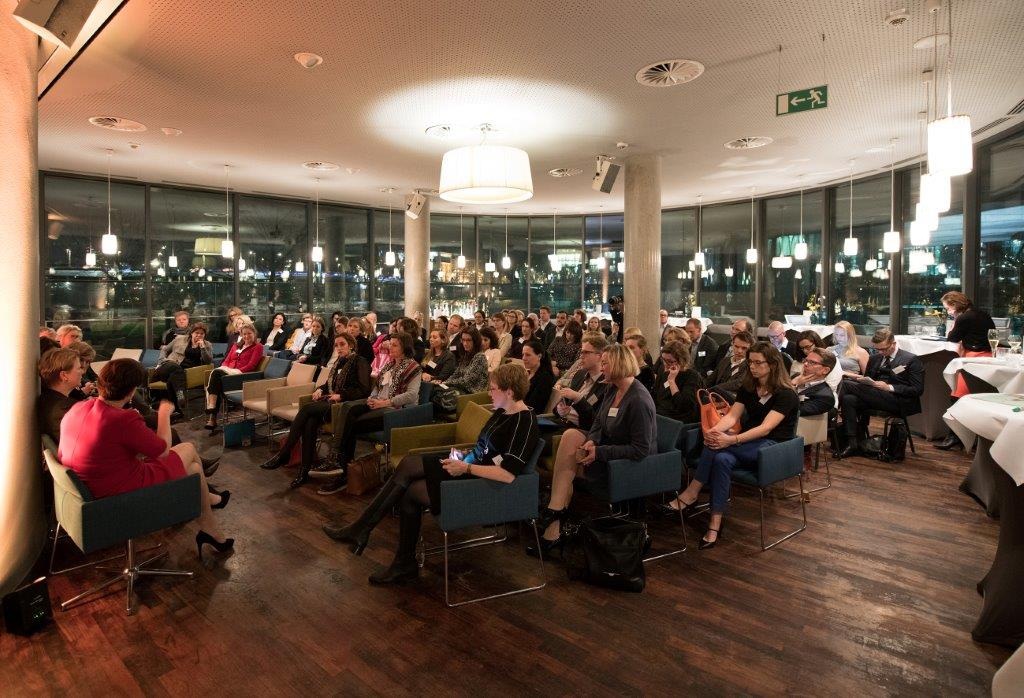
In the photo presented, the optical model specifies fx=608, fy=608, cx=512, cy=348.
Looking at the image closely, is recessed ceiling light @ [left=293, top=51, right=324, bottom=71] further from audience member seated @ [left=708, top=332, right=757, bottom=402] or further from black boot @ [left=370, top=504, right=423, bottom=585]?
audience member seated @ [left=708, top=332, right=757, bottom=402]

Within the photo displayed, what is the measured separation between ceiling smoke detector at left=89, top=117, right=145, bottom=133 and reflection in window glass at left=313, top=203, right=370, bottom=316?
20.3 ft

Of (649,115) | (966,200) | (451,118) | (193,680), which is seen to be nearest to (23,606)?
(193,680)

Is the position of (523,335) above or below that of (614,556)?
above

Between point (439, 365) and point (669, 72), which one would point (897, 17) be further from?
point (439, 365)

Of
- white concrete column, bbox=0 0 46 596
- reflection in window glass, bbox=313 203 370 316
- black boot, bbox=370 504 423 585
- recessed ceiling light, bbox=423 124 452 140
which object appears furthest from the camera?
reflection in window glass, bbox=313 203 370 316

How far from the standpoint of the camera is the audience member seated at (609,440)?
389cm

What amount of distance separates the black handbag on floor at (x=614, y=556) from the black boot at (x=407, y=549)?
0.99 m

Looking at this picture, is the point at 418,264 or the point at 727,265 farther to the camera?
the point at 727,265

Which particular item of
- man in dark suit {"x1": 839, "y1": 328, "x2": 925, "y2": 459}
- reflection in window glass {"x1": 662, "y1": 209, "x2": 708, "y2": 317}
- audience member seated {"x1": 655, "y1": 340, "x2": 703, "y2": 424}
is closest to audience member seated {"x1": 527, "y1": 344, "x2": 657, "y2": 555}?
Result: audience member seated {"x1": 655, "y1": 340, "x2": 703, "y2": 424}

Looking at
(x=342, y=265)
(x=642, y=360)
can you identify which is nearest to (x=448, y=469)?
(x=642, y=360)

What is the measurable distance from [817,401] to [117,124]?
8446 millimetres

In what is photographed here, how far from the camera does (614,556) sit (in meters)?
3.62

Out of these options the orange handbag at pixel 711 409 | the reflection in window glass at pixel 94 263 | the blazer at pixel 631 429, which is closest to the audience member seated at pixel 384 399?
the blazer at pixel 631 429

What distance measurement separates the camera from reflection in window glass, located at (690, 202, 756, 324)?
1385cm
